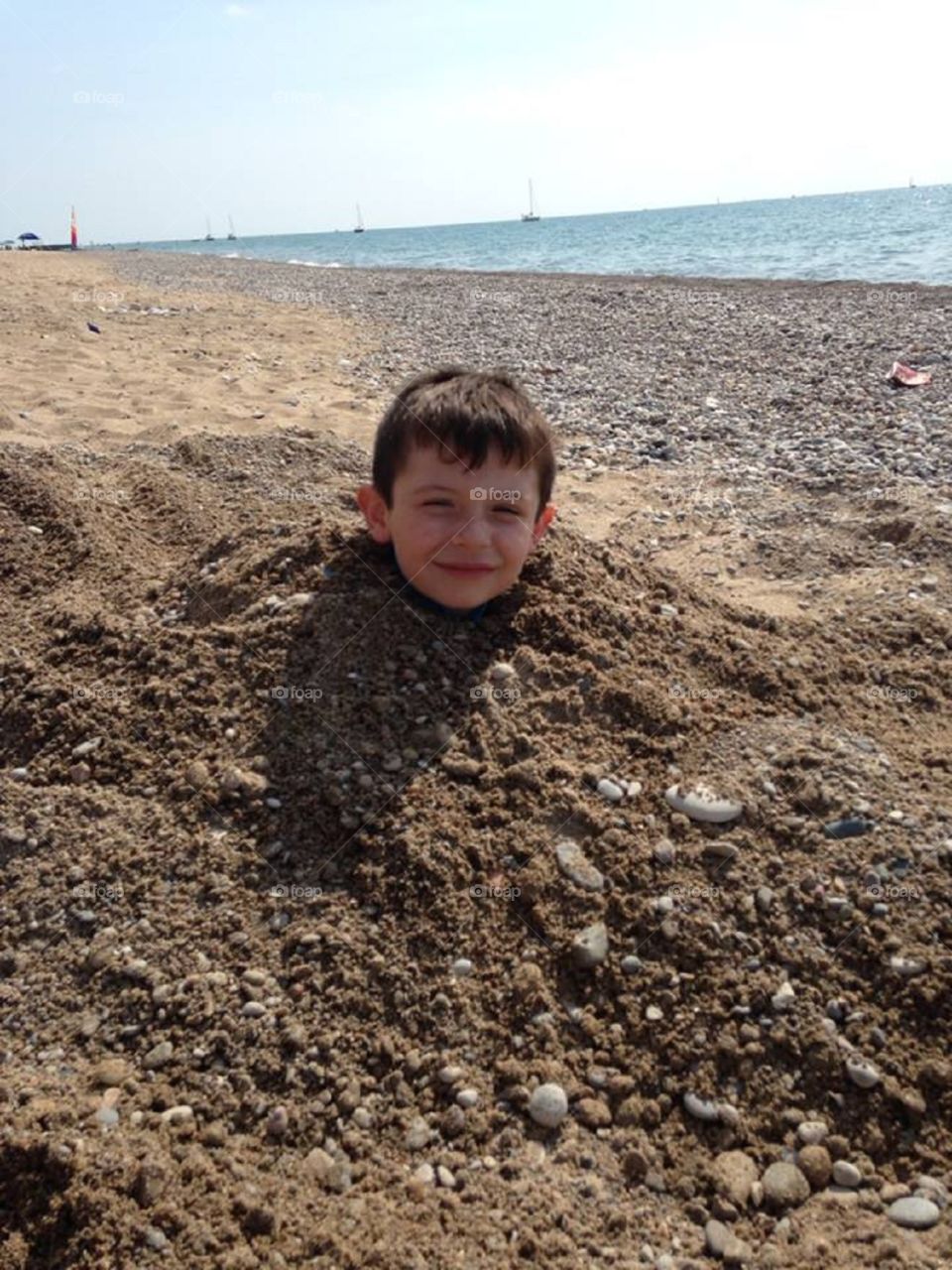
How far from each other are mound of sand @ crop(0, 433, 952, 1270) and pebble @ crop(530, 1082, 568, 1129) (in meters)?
0.03

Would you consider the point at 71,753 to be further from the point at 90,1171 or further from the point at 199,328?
Result: the point at 199,328

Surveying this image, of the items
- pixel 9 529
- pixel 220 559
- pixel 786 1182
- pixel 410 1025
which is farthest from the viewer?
pixel 9 529

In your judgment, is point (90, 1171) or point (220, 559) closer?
point (90, 1171)

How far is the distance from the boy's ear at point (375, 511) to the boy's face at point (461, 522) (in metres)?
0.16

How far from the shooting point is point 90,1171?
1928 mm

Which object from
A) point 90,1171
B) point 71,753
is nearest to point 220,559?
point 71,753

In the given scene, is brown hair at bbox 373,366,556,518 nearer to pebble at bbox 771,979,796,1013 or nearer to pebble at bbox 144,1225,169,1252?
pebble at bbox 771,979,796,1013

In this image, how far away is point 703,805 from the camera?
280 cm

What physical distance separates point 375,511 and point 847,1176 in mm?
2470

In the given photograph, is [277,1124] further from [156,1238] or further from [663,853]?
[663,853]

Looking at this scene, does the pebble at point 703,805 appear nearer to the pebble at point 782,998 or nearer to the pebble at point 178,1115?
the pebble at point 782,998

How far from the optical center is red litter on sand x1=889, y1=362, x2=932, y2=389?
9.48m

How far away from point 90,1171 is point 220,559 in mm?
2445

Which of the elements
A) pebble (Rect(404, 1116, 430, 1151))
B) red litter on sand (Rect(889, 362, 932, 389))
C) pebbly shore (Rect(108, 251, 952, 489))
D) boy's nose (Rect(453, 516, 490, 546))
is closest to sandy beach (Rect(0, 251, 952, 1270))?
pebble (Rect(404, 1116, 430, 1151))
